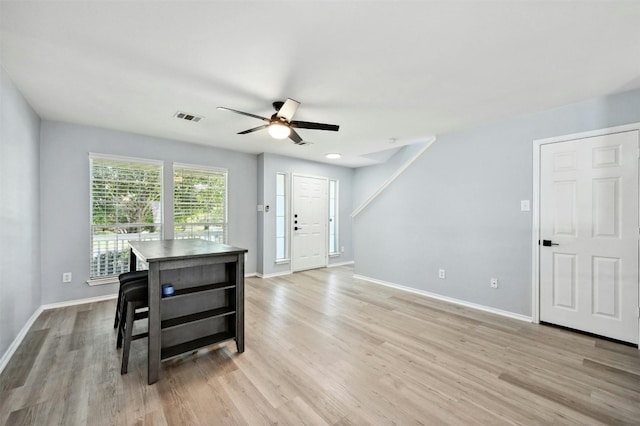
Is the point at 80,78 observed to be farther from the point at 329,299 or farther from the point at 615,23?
the point at 615,23

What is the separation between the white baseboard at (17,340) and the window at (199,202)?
1.83 metres

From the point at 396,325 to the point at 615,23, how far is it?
3.02 metres

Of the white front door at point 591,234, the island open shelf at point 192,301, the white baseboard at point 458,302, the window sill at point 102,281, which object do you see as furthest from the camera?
the window sill at point 102,281

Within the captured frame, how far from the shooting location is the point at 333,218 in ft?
22.2

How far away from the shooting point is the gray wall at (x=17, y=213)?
2273 millimetres

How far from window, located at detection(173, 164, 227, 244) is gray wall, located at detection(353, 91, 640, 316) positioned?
2.91 meters

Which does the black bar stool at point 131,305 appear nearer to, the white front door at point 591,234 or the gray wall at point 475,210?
the gray wall at point 475,210

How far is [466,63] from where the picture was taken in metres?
2.17

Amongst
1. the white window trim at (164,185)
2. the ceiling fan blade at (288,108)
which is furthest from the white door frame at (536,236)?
the white window trim at (164,185)

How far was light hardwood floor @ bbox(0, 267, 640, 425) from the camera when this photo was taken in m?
1.71

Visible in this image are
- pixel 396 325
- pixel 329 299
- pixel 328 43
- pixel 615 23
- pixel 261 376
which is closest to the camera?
pixel 615 23

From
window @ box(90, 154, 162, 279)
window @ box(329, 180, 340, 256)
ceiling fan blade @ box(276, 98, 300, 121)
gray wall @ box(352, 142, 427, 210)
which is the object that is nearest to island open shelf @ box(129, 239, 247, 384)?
ceiling fan blade @ box(276, 98, 300, 121)

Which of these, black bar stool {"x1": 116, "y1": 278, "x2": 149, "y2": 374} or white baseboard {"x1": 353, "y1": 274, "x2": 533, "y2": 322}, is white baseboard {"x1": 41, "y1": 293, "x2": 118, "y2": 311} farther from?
white baseboard {"x1": 353, "y1": 274, "x2": 533, "y2": 322}

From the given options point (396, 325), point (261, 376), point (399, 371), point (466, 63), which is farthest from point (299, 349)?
point (466, 63)
